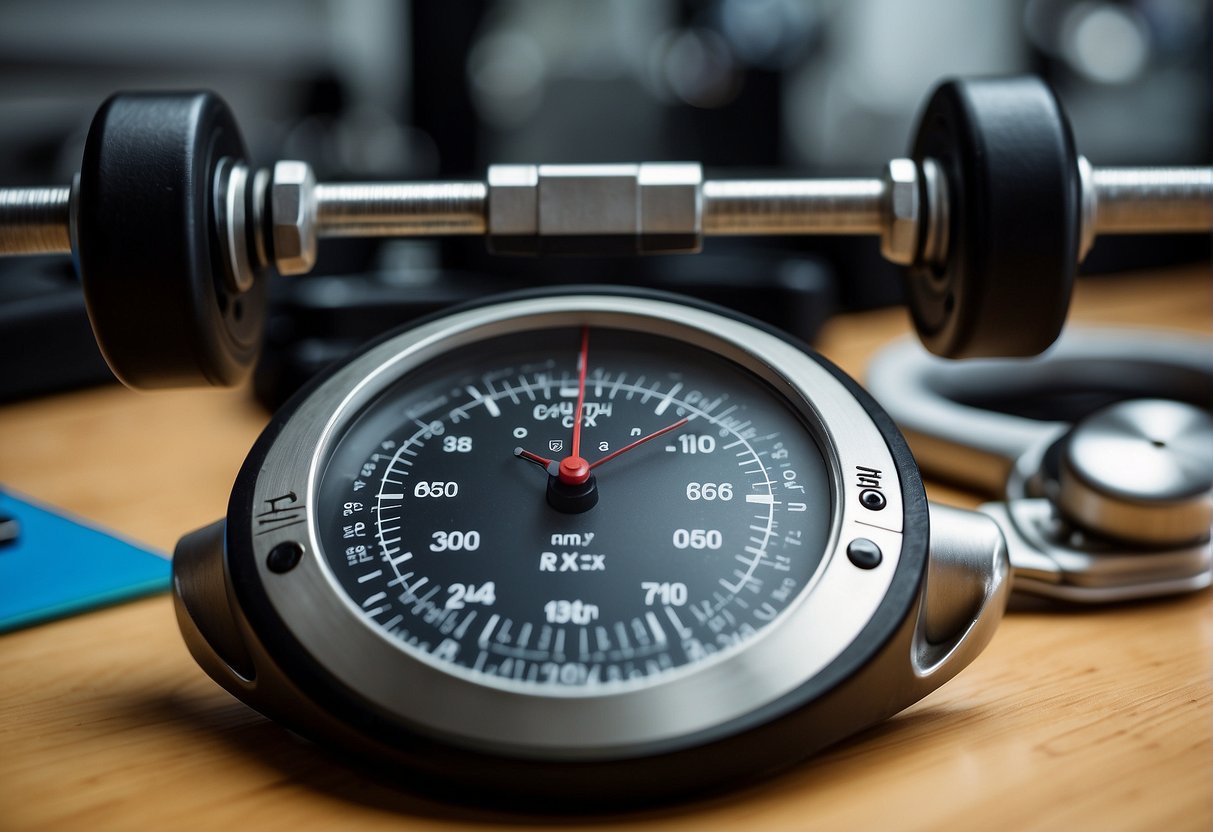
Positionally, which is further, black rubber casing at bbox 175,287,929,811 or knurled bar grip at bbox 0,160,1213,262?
knurled bar grip at bbox 0,160,1213,262

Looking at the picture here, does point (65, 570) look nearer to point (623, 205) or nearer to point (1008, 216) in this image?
point (623, 205)

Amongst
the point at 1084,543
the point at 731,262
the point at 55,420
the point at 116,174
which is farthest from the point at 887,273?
the point at 116,174

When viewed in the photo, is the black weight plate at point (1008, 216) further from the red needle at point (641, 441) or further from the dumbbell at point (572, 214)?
the red needle at point (641, 441)

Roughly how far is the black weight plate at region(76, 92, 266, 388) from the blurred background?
1.32 feet

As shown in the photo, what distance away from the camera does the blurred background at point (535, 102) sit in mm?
989

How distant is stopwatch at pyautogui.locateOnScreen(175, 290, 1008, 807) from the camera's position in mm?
371

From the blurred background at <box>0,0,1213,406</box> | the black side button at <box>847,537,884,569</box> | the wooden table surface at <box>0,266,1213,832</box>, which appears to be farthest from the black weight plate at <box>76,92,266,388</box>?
the blurred background at <box>0,0,1213,406</box>

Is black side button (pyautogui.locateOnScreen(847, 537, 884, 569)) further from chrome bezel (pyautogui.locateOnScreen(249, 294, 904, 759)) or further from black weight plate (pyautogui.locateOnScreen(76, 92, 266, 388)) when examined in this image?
black weight plate (pyautogui.locateOnScreen(76, 92, 266, 388))

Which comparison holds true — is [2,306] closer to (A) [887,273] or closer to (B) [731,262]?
→ (B) [731,262]

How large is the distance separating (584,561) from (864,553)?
104mm

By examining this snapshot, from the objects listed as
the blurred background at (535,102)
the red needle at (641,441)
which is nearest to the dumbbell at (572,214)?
the red needle at (641,441)

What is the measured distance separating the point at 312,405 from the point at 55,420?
0.54 m

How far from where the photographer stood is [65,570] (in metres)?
0.59

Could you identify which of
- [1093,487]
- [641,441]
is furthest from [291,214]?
[1093,487]
